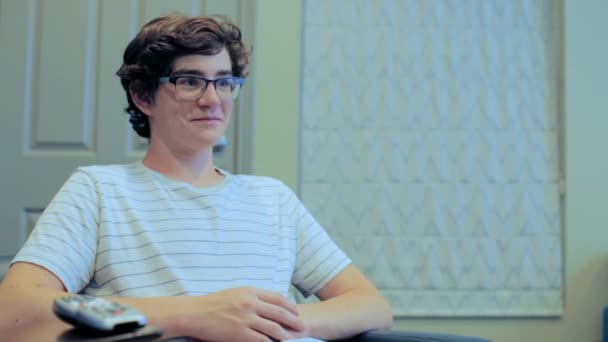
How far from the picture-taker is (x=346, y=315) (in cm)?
132

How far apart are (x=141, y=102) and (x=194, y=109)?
162mm

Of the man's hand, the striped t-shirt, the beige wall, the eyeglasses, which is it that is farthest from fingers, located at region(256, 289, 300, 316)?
the beige wall

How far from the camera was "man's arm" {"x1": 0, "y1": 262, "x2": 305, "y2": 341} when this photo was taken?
1104 millimetres

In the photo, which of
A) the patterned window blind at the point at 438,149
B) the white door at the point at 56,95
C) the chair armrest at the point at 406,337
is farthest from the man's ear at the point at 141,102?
the patterned window blind at the point at 438,149

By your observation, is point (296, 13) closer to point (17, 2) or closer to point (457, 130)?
point (457, 130)

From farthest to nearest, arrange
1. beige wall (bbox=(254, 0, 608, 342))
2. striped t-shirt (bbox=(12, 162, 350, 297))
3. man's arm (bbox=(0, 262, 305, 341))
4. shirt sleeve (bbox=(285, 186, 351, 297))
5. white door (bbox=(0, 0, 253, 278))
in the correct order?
beige wall (bbox=(254, 0, 608, 342)), white door (bbox=(0, 0, 253, 278)), shirt sleeve (bbox=(285, 186, 351, 297)), striped t-shirt (bbox=(12, 162, 350, 297)), man's arm (bbox=(0, 262, 305, 341))

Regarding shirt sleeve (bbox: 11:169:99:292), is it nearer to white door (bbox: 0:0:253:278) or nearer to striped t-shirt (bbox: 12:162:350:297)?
striped t-shirt (bbox: 12:162:350:297)

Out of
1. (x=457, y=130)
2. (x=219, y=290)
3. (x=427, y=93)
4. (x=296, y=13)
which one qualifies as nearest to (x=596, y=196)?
(x=457, y=130)

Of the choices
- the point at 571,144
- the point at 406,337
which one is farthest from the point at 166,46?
the point at 571,144

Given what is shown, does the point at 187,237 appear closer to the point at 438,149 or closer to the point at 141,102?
the point at 141,102

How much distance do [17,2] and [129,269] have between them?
5.12 ft

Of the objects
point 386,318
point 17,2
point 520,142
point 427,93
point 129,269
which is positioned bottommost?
point 386,318

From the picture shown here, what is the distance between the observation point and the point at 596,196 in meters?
2.57

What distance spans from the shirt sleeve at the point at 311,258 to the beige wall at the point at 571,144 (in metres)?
0.96
